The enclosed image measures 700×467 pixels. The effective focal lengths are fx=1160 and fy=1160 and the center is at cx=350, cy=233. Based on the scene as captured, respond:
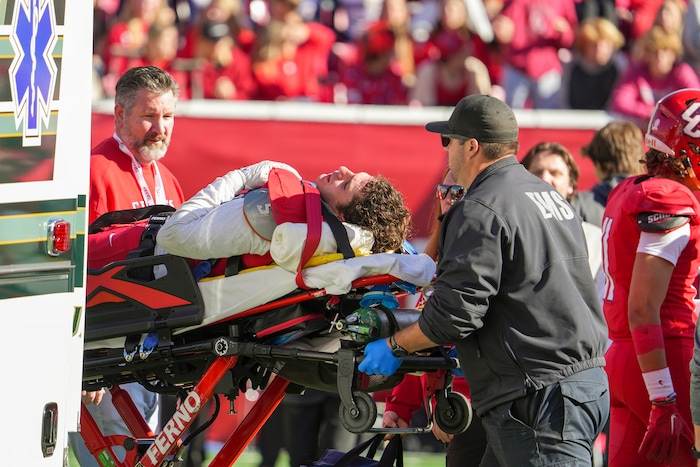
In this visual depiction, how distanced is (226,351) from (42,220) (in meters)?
1.02

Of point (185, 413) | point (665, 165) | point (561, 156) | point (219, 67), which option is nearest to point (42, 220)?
point (185, 413)

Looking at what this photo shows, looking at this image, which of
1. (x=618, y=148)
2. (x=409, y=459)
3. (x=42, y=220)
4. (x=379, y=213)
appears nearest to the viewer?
(x=42, y=220)

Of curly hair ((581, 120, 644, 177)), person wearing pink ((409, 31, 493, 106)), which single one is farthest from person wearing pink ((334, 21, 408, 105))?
curly hair ((581, 120, 644, 177))

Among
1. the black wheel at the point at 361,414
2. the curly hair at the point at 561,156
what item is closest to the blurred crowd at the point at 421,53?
the curly hair at the point at 561,156

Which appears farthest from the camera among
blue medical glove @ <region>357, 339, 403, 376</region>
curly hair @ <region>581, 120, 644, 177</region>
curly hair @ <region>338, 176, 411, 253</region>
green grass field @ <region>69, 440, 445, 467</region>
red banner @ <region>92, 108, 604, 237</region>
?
red banner @ <region>92, 108, 604, 237</region>

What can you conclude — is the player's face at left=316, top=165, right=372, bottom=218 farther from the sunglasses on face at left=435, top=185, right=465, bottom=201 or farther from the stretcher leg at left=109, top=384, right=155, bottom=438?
the stretcher leg at left=109, top=384, right=155, bottom=438

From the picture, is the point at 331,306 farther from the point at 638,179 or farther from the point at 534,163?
the point at 534,163

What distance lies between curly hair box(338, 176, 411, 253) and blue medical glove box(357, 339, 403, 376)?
0.60 m

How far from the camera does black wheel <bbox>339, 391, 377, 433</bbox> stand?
438cm

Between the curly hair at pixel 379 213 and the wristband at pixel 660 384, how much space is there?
4.10ft

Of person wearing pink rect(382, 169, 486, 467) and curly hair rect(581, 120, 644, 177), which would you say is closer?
person wearing pink rect(382, 169, 486, 467)

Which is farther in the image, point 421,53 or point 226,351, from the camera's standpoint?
point 421,53

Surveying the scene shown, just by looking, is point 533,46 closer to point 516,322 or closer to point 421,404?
point 421,404

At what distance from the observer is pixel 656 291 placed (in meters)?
5.01
